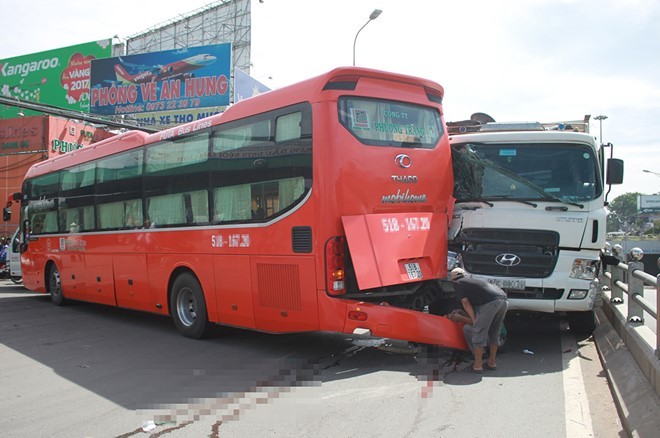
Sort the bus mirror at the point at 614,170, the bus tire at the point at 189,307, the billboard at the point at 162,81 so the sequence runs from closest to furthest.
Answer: the bus mirror at the point at 614,170 → the bus tire at the point at 189,307 → the billboard at the point at 162,81

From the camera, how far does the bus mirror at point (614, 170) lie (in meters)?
8.30

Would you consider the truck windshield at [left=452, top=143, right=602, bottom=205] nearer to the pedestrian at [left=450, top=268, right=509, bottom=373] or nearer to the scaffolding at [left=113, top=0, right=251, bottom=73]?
the pedestrian at [left=450, top=268, right=509, bottom=373]

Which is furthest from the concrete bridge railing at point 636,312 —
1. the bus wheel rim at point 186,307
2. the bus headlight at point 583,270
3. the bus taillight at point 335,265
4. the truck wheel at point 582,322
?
the bus wheel rim at point 186,307

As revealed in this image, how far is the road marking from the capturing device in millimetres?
4789

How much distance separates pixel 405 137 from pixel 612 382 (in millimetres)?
3879

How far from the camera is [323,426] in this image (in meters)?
4.93

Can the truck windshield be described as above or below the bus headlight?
above

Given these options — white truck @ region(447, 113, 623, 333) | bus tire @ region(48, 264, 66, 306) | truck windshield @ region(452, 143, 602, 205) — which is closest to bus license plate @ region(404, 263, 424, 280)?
white truck @ region(447, 113, 623, 333)

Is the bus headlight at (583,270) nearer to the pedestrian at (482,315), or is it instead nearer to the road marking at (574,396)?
the road marking at (574,396)

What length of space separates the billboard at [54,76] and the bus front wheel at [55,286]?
30.7m

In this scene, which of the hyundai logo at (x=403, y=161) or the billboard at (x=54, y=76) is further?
the billboard at (x=54, y=76)

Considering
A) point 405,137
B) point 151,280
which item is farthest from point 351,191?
point 151,280

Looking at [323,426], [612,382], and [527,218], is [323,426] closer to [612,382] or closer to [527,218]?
[612,382]

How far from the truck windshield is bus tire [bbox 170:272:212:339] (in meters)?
4.39
